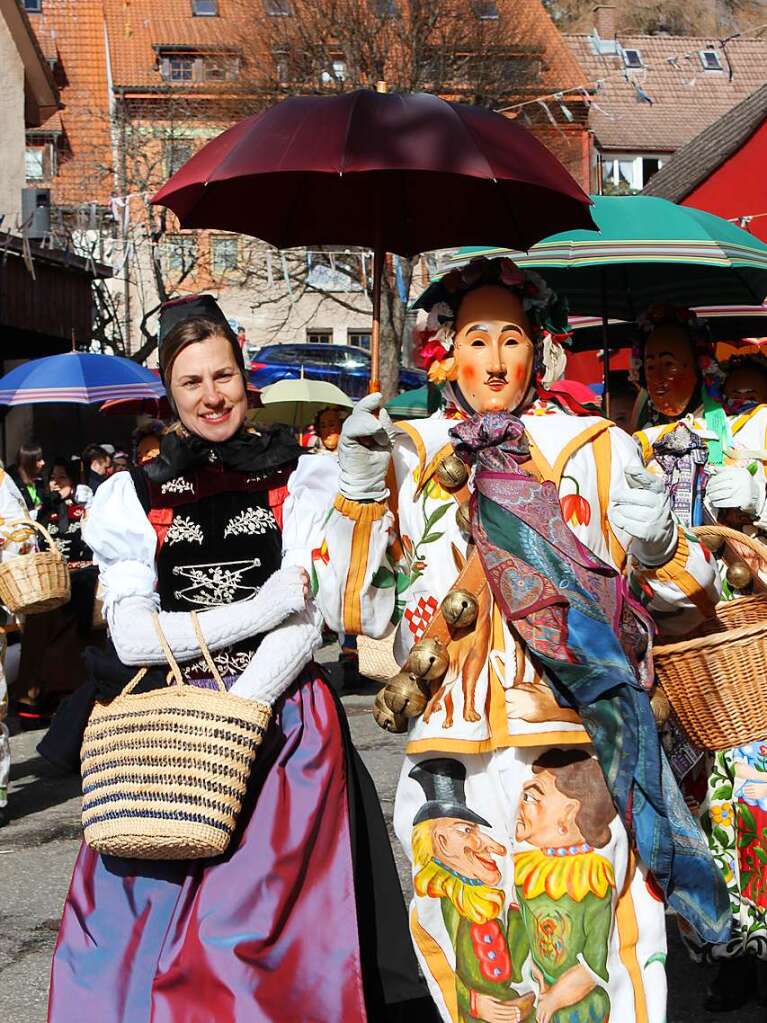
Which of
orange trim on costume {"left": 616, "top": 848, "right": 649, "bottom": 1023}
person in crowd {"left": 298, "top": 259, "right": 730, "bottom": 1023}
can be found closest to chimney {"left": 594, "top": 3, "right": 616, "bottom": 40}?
person in crowd {"left": 298, "top": 259, "right": 730, "bottom": 1023}

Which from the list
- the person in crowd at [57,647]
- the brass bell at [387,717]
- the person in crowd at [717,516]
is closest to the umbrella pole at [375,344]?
the brass bell at [387,717]

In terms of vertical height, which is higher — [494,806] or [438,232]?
[438,232]

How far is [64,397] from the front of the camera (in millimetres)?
13023

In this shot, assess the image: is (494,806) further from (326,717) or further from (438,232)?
(438,232)

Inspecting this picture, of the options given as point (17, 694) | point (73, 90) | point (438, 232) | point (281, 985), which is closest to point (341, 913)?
point (281, 985)

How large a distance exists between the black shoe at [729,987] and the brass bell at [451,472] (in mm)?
2028

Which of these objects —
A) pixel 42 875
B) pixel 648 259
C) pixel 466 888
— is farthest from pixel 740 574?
pixel 42 875

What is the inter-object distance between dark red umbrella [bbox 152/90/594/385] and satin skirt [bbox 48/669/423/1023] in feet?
3.22

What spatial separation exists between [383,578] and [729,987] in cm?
203

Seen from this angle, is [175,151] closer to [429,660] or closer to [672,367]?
[672,367]

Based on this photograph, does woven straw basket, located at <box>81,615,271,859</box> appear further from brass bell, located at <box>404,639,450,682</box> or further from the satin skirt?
brass bell, located at <box>404,639,450,682</box>

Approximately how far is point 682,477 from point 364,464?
1.68 m

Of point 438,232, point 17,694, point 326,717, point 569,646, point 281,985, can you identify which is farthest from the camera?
point 17,694

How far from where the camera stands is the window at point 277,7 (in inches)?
1214
